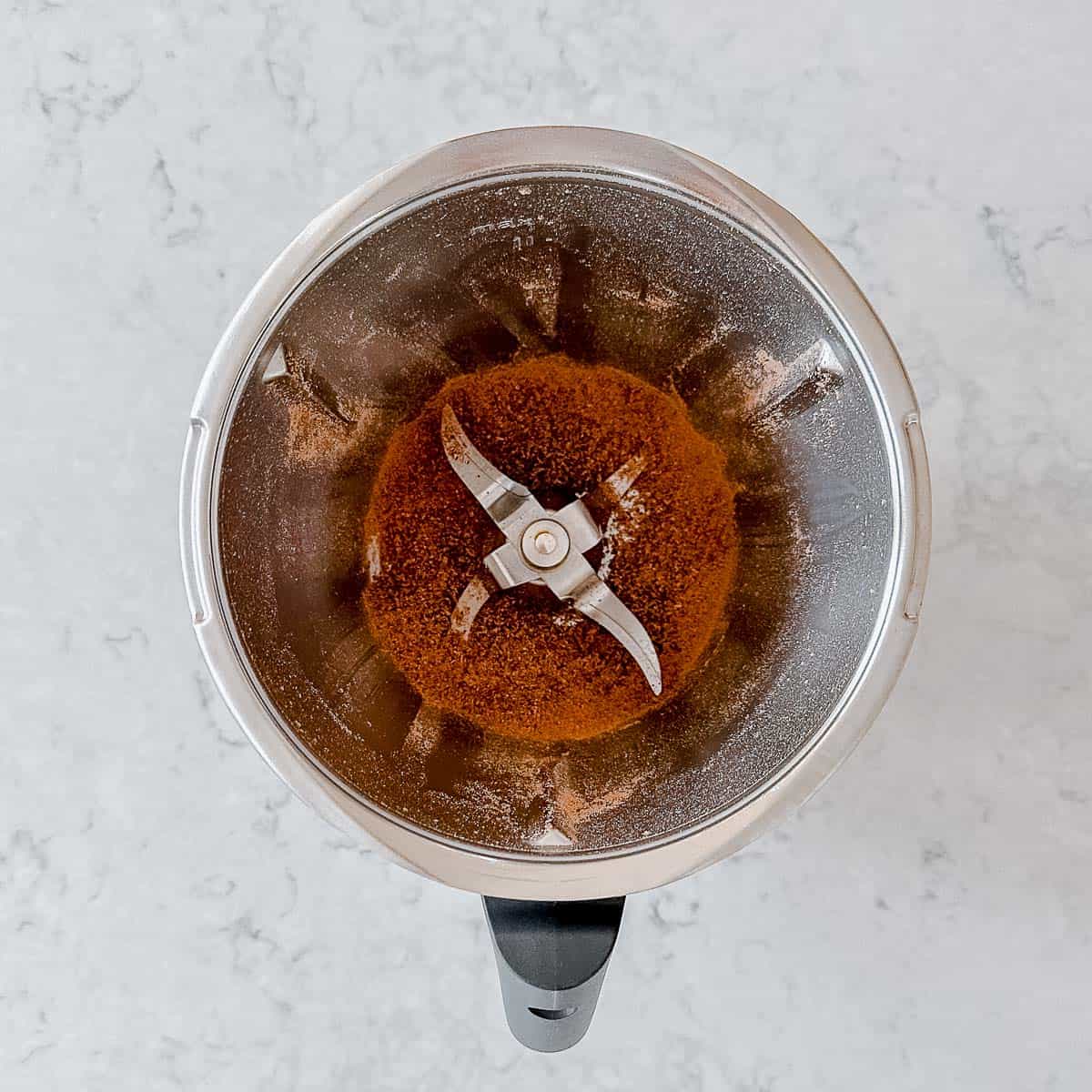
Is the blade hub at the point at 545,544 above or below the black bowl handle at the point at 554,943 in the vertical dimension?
above

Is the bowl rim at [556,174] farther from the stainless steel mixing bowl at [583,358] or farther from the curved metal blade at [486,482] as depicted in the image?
the curved metal blade at [486,482]

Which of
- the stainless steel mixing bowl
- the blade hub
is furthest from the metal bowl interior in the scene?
the blade hub

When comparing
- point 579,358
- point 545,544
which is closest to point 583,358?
point 579,358

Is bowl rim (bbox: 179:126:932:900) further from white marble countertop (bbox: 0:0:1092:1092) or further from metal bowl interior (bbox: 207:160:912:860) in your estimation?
white marble countertop (bbox: 0:0:1092:1092)

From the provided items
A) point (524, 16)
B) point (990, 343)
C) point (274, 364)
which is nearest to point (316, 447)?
point (274, 364)

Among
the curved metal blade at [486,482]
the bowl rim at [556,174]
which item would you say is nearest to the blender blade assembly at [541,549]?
the curved metal blade at [486,482]

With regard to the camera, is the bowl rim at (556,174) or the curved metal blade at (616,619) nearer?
the bowl rim at (556,174)

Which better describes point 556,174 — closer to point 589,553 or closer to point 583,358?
point 583,358

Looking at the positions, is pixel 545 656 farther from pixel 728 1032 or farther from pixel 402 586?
pixel 728 1032
